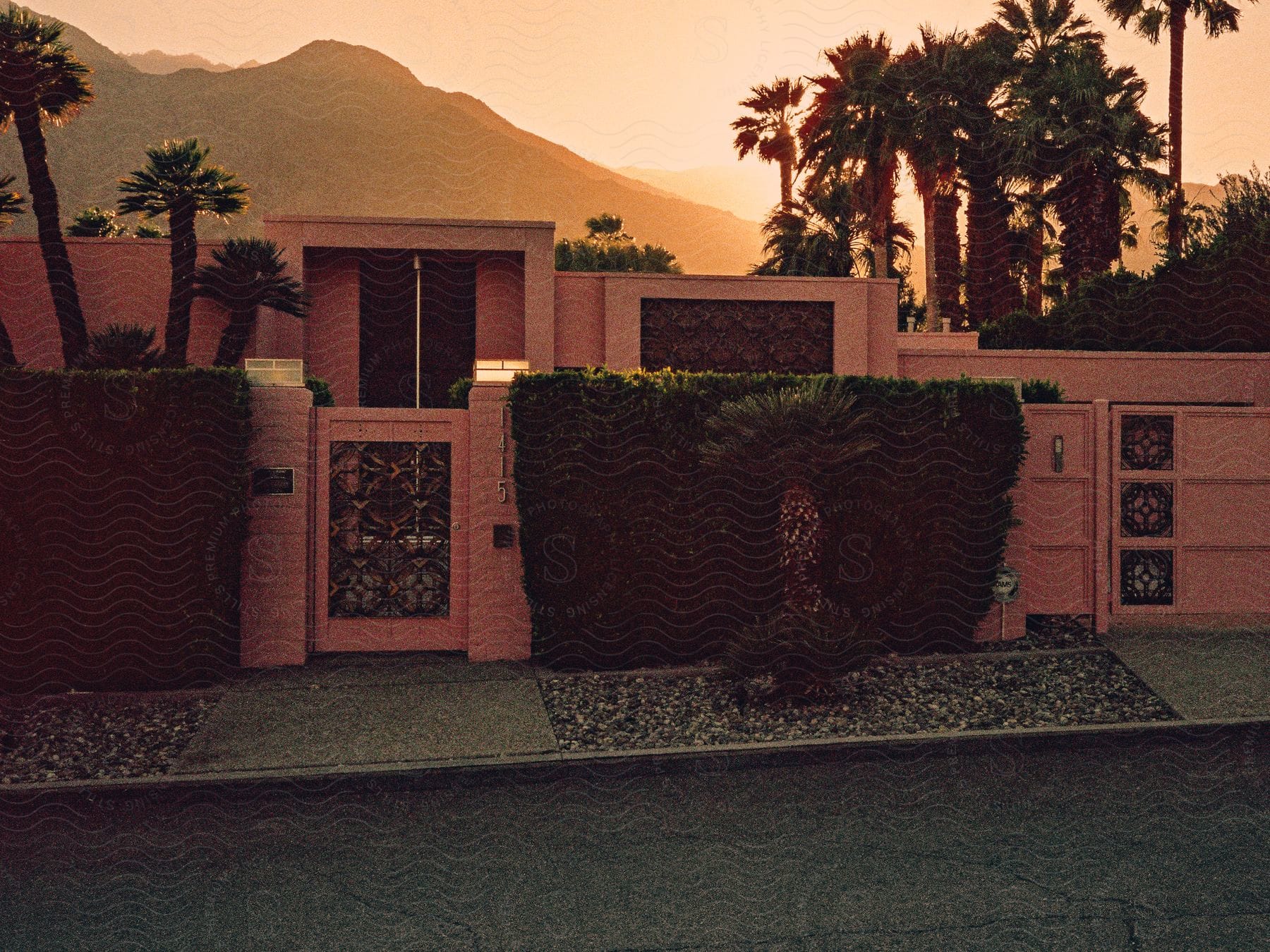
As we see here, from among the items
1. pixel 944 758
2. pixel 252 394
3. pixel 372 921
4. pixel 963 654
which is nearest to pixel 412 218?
pixel 252 394

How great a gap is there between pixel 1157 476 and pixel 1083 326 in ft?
63.2

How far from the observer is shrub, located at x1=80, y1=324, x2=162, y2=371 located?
12711 millimetres

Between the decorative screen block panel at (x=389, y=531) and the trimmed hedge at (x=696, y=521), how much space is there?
93 cm

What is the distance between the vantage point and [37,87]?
23500 mm

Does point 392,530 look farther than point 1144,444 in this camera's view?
No

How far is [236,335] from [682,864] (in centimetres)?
1547

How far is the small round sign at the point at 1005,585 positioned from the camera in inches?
400

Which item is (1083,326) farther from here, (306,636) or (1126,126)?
(306,636)

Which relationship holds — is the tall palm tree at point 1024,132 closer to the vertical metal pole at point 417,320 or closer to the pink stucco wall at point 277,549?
the vertical metal pole at point 417,320

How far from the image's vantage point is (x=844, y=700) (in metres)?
8.67

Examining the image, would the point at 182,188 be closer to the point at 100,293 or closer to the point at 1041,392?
the point at 100,293

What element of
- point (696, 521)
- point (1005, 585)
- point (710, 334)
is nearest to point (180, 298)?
point (710, 334)

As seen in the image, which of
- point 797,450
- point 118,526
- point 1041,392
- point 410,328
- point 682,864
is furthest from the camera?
point 410,328

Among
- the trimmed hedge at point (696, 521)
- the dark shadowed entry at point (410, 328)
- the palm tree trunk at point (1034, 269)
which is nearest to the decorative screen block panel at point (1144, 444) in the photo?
the trimmed hedge at point (696, 521)
